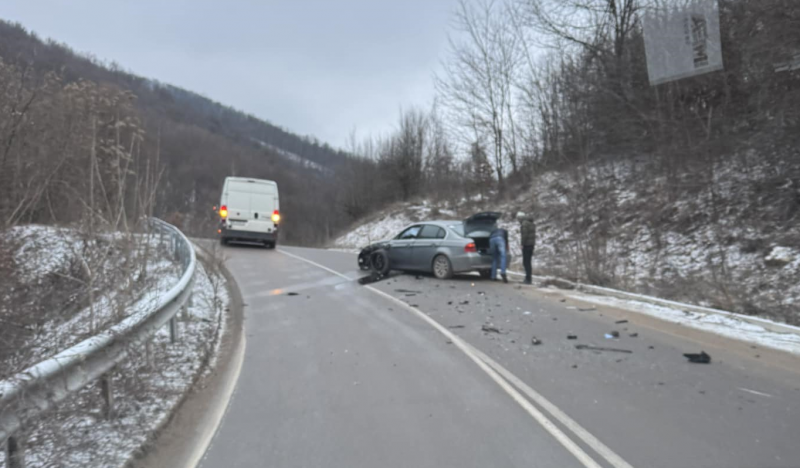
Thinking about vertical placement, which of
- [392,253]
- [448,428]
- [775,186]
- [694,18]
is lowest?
[448,428]

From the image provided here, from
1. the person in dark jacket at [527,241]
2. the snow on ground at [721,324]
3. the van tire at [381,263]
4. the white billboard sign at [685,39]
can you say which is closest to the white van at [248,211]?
the van tire at [381,263]

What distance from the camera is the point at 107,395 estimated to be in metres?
4.81

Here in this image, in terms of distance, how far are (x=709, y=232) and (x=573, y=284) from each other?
5.74 meters

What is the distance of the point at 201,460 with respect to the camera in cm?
427

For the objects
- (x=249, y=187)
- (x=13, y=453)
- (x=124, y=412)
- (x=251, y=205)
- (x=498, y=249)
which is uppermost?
(x=249, y=187)

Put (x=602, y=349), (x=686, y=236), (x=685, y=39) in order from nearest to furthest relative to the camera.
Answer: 1. (x=602, y=349)
2. (x=685, y=39)
3. (x=686, y=236)

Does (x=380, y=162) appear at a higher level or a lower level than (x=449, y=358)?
higher

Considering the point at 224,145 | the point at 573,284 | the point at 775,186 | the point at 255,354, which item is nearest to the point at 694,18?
the point at 775,186

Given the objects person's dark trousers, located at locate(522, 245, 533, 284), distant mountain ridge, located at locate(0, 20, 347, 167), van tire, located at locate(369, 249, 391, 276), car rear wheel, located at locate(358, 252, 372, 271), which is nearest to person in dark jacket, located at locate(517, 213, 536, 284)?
person's dark trousers, located at locate(522, 245, 533, 284)

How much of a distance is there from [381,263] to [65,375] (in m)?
13.1

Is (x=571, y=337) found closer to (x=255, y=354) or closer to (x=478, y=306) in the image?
(x=478, y=306)

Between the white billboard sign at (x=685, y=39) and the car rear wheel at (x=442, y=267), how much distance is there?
30.1 ft

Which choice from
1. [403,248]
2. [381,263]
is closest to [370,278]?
[381,263]

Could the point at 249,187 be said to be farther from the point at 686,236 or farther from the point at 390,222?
the point at 390,222
